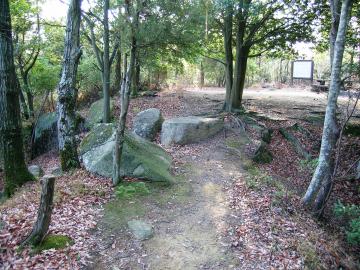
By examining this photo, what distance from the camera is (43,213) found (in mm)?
4859

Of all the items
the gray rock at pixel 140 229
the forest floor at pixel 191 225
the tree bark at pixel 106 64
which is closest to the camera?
the forest floor at pixel 191 225

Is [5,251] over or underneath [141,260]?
over

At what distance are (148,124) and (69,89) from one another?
170 inches

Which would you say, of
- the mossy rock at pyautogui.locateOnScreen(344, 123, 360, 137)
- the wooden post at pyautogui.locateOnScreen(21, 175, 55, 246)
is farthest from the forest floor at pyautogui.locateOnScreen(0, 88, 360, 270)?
the mossy rock at pyautogui.locateOnScreen(344, 123, 360, 137)

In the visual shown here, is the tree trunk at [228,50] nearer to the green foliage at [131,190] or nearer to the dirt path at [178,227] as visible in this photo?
the dirt path at [178,227]

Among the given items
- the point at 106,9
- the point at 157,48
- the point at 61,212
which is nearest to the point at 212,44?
the point at 106,9

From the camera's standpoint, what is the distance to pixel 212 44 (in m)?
16.5

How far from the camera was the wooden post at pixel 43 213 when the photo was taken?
480cm

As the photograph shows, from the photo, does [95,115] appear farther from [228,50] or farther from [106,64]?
[228,50]

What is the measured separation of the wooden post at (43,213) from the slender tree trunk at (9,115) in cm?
342

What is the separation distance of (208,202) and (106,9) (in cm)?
794

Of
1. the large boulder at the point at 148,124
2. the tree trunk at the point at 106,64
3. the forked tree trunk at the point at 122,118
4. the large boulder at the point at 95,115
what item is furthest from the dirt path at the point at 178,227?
the large boulder at the point at 95,115

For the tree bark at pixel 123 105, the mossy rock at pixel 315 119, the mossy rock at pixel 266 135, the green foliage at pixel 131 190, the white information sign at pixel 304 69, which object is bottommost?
the green foliage at pixel 131 190

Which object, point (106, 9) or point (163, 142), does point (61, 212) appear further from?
point (106, 9)
